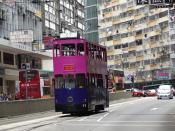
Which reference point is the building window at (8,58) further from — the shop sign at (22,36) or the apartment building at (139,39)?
the apartment building at (139,39)

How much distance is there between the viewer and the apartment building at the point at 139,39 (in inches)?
4518

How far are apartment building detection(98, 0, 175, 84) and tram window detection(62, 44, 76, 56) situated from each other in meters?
74.7

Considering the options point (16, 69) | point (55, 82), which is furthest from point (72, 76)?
point (16, 69)

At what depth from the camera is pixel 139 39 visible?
125062 mm

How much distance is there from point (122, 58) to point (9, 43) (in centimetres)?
8035

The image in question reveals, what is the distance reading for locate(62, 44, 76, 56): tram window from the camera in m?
34.1

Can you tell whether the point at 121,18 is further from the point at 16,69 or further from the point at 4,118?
the point at 4,118

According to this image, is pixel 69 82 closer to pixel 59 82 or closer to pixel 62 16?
pixel 59 82

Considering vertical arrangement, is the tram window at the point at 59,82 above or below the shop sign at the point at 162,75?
below

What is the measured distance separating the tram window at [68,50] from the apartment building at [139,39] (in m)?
74.7

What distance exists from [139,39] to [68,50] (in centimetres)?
9172

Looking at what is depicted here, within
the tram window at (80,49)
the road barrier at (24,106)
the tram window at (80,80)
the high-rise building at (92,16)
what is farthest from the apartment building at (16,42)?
the high-rise building at (92,16)

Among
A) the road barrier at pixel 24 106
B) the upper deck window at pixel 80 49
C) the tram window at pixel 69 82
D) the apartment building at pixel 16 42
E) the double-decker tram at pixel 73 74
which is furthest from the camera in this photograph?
the apartment building at pixel 16 42

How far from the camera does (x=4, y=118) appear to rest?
3572cm
